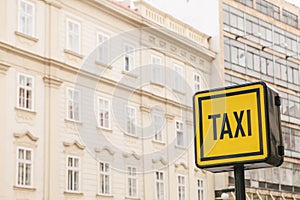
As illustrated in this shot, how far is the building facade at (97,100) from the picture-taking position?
2255 cm

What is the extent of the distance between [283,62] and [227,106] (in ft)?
126

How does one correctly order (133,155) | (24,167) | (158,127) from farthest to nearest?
(158,127) < (133,155) < (24,167)

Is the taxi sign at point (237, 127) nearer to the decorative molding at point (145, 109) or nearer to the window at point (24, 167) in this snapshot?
the window at point (24, 167)

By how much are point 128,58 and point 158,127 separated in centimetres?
373

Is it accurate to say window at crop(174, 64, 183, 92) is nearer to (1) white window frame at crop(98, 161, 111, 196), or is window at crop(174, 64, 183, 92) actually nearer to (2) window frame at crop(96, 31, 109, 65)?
(2) window frame at crop(96, 31, 109, 65)

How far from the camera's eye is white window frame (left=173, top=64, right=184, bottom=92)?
3238 centimetres

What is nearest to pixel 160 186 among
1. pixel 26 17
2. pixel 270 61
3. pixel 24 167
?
pixel 24 167

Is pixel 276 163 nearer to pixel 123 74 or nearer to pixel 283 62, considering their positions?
pixel 123 74

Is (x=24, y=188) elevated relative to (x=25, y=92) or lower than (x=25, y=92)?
lower

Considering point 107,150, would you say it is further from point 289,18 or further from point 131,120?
point 289,18

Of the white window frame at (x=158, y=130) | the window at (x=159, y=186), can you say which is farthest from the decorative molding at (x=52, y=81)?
the window at (x=159, y=186)

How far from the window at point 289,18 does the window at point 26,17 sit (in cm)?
2231

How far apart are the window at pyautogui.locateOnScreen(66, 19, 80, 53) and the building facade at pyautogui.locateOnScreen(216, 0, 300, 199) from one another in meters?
11.5

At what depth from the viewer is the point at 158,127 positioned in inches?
1231
